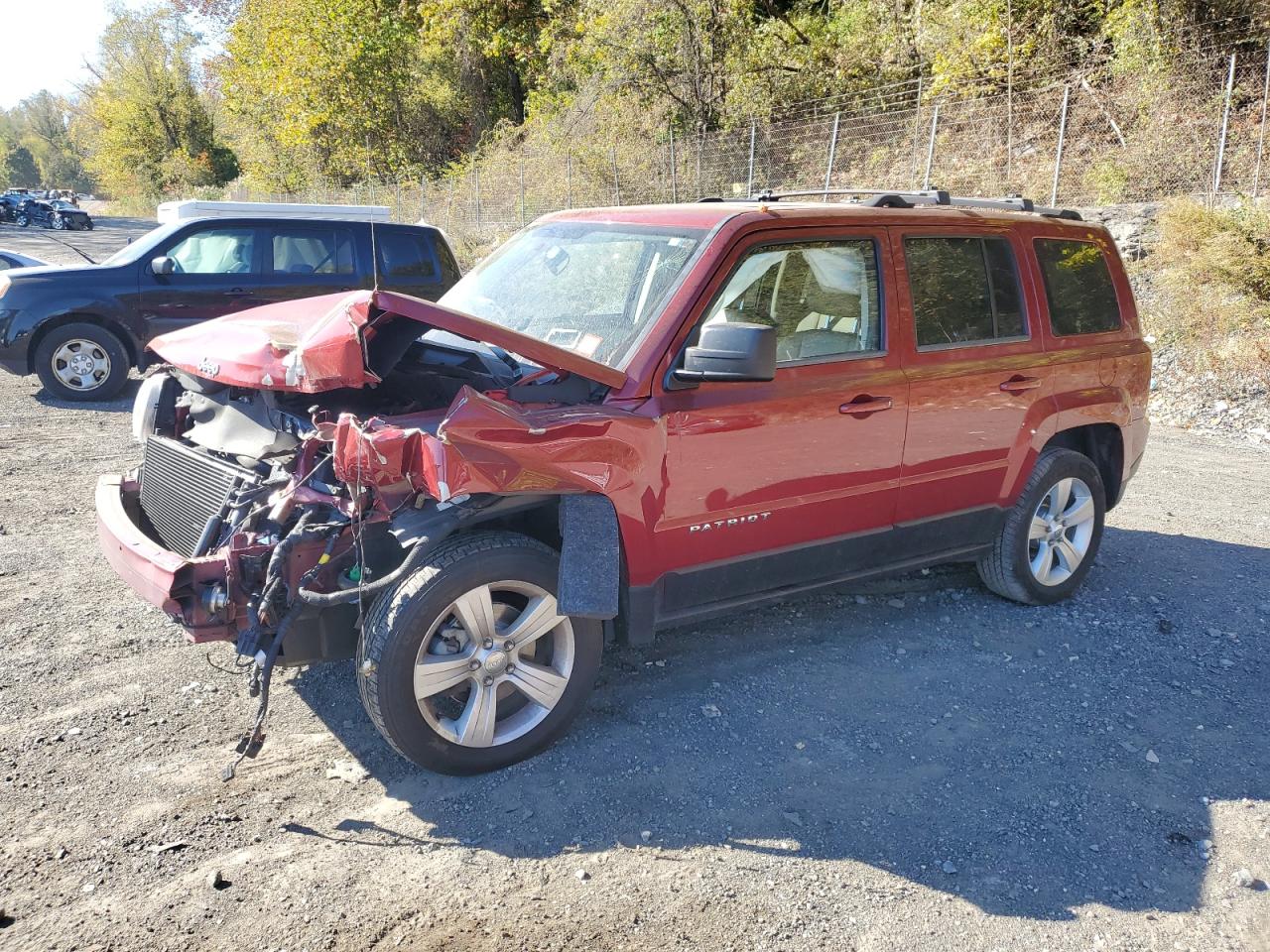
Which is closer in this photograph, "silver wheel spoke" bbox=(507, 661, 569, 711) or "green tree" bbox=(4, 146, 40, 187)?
"silver wheel spoke" bbox=(507, 661, 569, 711)

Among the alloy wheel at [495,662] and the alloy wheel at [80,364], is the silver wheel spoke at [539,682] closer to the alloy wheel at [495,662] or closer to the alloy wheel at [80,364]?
the alloy wheel at [495,662]

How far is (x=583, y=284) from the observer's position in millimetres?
4172

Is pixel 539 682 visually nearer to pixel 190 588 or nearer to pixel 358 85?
pixel 190 588

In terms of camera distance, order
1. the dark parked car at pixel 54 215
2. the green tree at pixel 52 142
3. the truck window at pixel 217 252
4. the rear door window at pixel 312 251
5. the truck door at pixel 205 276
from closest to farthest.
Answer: the truck door at pixel 205 276 → the truck window at pixel 217 252 → the rear door window at pixel 312 251 → the dark parked car at pixel 54 215 → the green tree at pixel 52 142

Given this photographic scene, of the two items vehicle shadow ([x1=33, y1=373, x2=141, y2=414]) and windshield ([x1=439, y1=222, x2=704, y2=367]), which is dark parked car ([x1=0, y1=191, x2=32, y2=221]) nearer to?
vehicle shadow ([x1=33, y1=373, x2=141, y2=414])

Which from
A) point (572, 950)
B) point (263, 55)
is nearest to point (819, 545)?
Answer: point (572, 950)

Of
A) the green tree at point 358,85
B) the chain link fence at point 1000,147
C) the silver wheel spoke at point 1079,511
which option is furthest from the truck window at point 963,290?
the green tree at point 358,85

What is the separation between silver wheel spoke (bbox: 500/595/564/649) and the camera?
3434 millimetres

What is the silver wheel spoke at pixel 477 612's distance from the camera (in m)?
3.28

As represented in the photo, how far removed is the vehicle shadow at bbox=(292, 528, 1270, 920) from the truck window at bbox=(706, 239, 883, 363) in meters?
1.45

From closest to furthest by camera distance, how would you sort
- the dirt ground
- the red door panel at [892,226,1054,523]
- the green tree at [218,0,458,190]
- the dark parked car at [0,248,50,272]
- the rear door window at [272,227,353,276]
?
1. the dirt ground
2. the red door panel at [892,226,1054,523]
3. the rear door window at [272,227,353,276]
4. the dark parked car at [0,248,50,272]
5. the green tree at [218,0,458,190]

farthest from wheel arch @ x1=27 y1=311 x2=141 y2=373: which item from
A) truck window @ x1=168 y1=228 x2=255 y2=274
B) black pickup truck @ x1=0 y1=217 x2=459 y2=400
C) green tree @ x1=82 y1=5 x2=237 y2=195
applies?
green tree @ x1=82 y1=5 x2=237 y2=195

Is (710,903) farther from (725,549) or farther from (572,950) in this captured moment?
(725,549)

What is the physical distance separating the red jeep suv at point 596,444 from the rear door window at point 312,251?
576 cm
